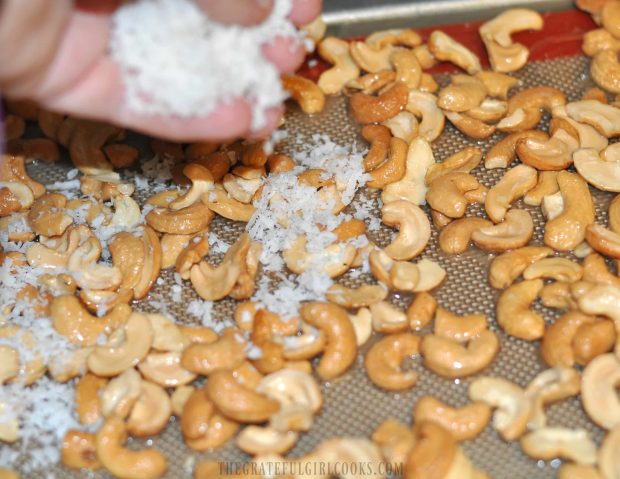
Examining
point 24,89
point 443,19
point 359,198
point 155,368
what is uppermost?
point 24,89

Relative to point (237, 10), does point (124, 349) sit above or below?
below

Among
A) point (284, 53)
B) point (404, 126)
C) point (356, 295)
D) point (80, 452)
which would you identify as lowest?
point (80, 452)

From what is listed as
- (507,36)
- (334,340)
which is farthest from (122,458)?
(507,36)

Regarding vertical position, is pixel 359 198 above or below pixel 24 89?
below

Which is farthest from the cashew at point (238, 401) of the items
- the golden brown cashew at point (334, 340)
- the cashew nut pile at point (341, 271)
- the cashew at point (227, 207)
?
the cashew at point (227, 207)

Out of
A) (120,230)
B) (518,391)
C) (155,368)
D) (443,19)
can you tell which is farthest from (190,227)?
(443,19)

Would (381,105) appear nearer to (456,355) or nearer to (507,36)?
(507,36)

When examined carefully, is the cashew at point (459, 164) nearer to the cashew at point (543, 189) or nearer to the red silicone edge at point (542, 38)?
the cashew at point (543, 189)

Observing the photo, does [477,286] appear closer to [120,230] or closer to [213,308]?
[213,308]

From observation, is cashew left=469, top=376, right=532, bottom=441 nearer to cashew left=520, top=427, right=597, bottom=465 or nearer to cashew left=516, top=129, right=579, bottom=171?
cashew left=520, top=427, right=597, bottom=465
